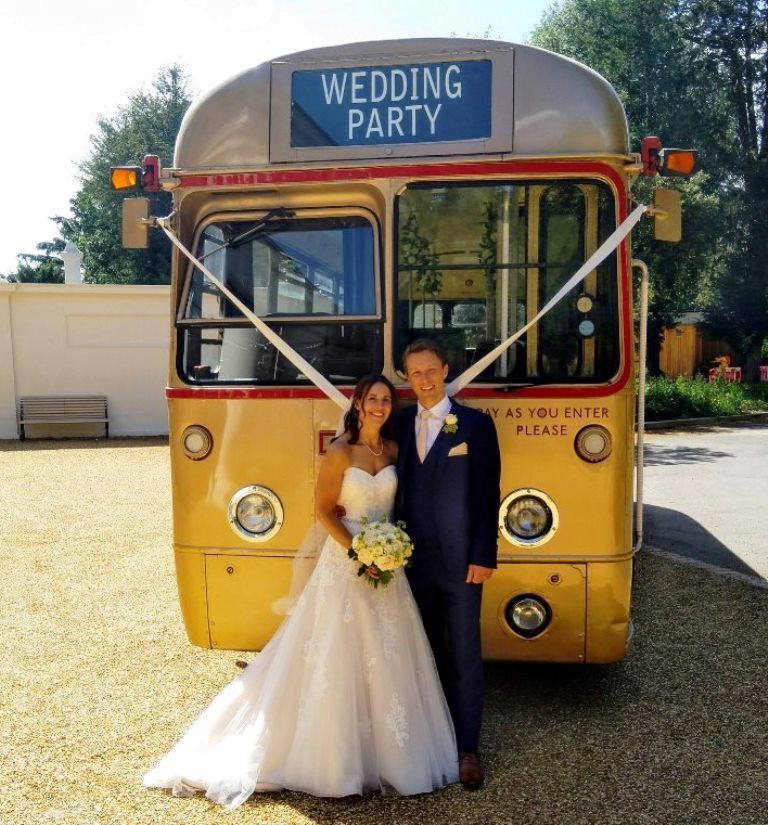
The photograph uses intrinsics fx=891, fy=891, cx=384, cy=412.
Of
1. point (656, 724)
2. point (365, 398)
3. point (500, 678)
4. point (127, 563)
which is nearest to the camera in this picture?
point (365, 398)

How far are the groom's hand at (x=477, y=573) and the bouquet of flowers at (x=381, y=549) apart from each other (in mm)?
270

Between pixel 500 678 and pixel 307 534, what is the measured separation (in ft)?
5.12

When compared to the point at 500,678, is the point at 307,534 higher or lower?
higher

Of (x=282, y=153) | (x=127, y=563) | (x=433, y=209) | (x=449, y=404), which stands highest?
(x=282, y=153)

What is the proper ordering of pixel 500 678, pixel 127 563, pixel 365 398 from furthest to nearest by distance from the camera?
1. pixel 127 563
2. pixel 500 678
3. pixel 365 398

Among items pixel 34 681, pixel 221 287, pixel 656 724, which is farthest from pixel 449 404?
pixel 34 681

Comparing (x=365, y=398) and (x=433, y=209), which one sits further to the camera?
(x=433, y=209)

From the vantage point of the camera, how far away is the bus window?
4219 millimetres

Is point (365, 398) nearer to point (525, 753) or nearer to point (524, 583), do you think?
point (524, 583)

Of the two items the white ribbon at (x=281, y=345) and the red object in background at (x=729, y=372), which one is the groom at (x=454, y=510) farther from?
the red object in background at (x=729, y=372)

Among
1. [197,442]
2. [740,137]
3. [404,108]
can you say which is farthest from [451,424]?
[740,137]

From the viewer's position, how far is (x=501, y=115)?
4.04m

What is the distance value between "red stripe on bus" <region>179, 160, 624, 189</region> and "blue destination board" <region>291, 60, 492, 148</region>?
0.42 feet

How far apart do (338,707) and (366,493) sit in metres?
0.87
